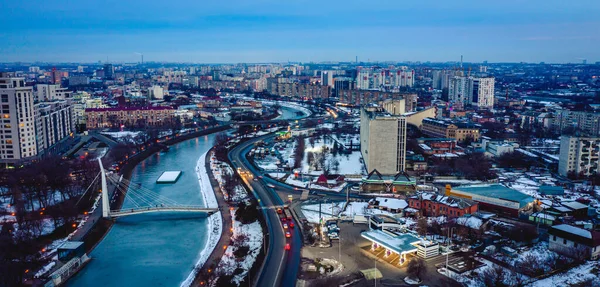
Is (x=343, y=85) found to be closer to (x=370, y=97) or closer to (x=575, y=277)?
(x=370, y=97)

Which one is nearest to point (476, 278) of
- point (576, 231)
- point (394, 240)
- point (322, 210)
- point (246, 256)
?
point (394, 240)

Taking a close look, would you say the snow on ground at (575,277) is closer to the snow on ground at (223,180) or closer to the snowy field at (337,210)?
the snowy field at (337,210)

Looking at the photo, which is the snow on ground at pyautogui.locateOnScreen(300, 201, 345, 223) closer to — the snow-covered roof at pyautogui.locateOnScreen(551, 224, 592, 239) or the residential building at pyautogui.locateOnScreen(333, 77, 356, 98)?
the snow-covered roof at pyautogui.locateOnScreen(551, 224, 592, 239)

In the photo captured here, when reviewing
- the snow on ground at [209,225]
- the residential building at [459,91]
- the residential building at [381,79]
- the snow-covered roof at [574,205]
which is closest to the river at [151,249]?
the snow on ground at [209,225]

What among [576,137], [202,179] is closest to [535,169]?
[576,137]

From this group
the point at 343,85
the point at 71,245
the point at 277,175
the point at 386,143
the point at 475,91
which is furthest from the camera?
the point at 343,85

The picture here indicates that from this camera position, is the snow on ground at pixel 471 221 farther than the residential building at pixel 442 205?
No

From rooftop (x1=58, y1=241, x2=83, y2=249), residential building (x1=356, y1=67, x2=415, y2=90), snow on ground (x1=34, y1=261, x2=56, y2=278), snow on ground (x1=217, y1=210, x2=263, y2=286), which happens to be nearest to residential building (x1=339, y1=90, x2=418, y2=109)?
residential building (x1=356, y1=67, x2=415, y2=90)
